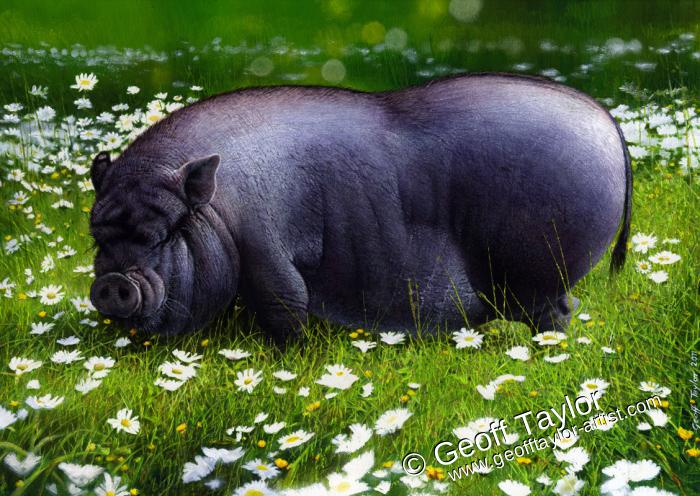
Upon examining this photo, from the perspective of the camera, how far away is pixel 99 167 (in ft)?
12.7

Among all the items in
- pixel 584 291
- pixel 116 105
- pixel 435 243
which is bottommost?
pixel 584 291

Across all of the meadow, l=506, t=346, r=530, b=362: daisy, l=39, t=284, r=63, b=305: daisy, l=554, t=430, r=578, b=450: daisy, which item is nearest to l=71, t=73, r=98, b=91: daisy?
the meadow

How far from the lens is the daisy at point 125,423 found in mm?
3164

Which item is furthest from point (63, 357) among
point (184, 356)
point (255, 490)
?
point (255, 490)

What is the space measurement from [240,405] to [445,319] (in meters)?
1.08

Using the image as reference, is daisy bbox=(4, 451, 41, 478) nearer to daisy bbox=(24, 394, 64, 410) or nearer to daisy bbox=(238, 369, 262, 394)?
daisy bbox=(24, 394, 64, 410)

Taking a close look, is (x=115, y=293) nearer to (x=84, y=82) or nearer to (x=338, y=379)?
(x=338, y=379)

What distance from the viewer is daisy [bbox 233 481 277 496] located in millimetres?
2814

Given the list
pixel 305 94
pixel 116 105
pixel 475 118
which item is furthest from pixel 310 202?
pixel 116 105

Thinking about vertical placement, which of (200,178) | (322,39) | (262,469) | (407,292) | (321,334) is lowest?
(321,334)

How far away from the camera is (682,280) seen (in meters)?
3.83

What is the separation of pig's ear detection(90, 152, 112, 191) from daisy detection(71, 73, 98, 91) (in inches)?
38.5

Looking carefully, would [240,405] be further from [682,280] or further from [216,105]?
[682,280]

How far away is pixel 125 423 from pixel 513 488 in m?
1.24
